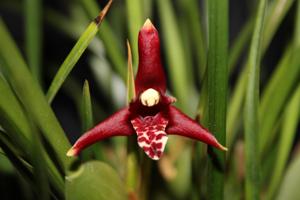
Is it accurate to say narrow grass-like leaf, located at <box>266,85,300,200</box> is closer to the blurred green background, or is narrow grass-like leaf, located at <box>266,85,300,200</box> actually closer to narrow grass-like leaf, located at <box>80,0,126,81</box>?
the blurred green background

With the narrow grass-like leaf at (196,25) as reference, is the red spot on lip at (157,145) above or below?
above

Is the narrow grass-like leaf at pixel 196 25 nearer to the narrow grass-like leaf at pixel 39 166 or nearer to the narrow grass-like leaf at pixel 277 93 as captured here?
the narrow grass-like leaf at pixel 277 93

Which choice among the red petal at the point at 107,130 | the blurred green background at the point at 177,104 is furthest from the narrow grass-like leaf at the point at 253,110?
the red petal at the point at 107,130

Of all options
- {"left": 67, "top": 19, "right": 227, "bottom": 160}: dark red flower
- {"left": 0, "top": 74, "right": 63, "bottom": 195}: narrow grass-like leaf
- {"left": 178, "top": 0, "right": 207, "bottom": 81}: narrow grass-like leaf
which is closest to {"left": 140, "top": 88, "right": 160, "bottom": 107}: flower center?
{"left": 67, "top": 19, "right": 227, "bottom": 160}: dark red flower

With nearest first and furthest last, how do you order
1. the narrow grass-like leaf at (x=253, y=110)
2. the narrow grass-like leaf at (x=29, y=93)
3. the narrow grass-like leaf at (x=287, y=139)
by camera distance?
the narrow grass-like leaf at (x=29, y=93) → the narrow grass-like leaf at (x=253, y=110) → the narrow grass-like leaf at (x=287, y=139)

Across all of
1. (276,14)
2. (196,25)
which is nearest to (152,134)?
(276,14)

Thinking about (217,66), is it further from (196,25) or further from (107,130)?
(196,25)
